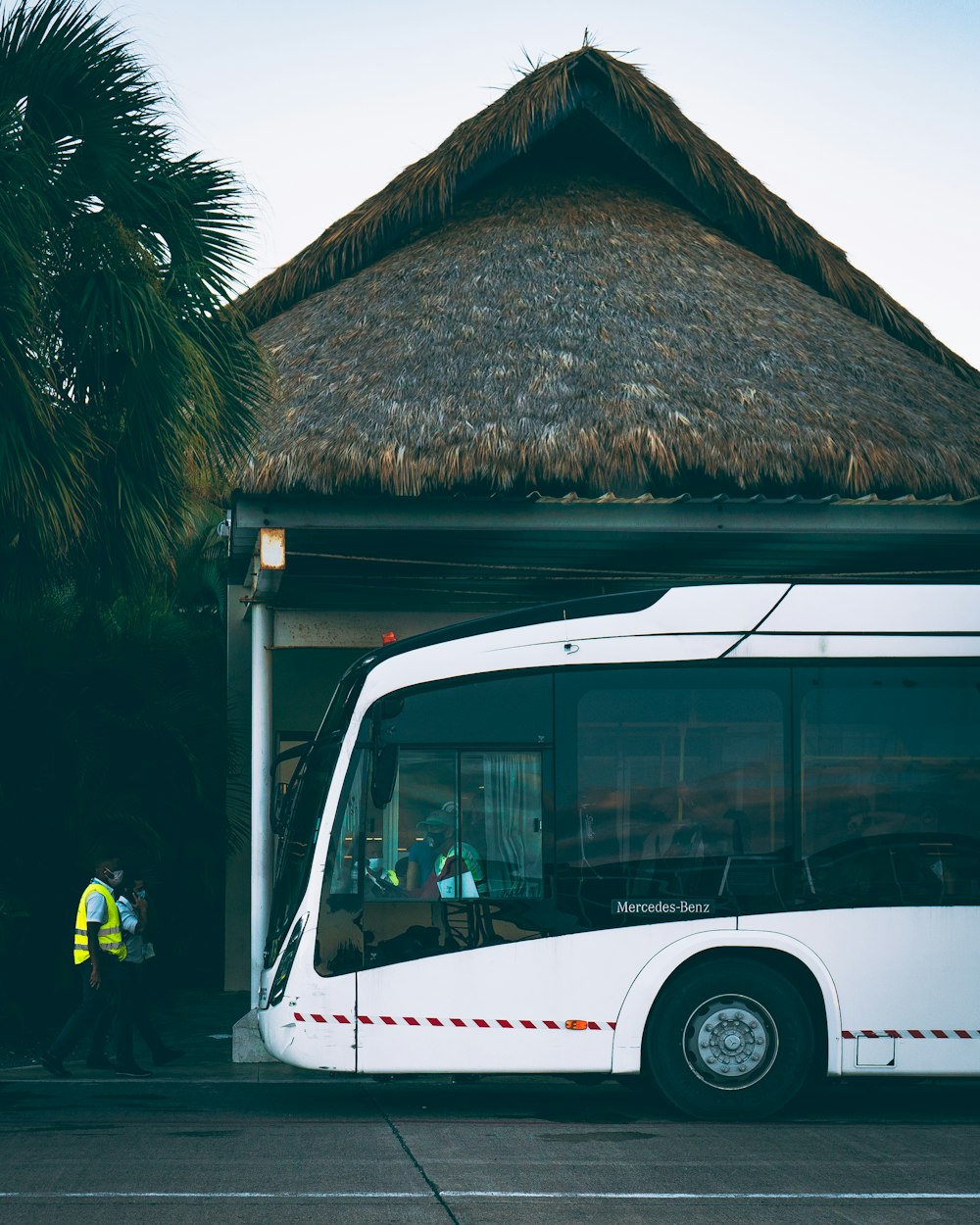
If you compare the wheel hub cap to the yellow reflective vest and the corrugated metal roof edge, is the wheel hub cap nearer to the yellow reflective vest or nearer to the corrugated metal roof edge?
the corrugated metal roof edge

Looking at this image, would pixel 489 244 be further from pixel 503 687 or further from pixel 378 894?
pixel 378 894

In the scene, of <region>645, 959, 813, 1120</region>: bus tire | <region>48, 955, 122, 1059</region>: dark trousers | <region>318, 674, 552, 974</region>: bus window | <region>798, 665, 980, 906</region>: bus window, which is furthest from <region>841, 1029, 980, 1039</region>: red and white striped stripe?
<region>48, 955, 122, 1059</region>: dark trousers

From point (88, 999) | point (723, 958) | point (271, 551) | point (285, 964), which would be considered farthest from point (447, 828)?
point (88, 999)

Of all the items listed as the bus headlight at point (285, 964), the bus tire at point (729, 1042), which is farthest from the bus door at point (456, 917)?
the bus tire at point (729, 1042)

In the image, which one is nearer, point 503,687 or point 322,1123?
point 322,1123

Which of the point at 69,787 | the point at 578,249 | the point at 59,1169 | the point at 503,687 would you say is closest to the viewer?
the point at 59,1169

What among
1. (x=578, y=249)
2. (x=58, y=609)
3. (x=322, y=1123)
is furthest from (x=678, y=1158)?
(x=578, y=249)

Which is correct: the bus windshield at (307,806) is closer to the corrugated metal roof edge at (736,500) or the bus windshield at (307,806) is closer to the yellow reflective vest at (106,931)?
the yellow reflective vest at (106,931)

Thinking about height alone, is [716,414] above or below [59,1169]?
above

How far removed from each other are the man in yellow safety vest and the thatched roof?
11.1 feet

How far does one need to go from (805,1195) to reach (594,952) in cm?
251

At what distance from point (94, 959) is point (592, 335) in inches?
267

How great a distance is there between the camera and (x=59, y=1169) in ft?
24.4

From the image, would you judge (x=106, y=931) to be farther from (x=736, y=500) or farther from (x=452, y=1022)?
(x=736, y=500)
